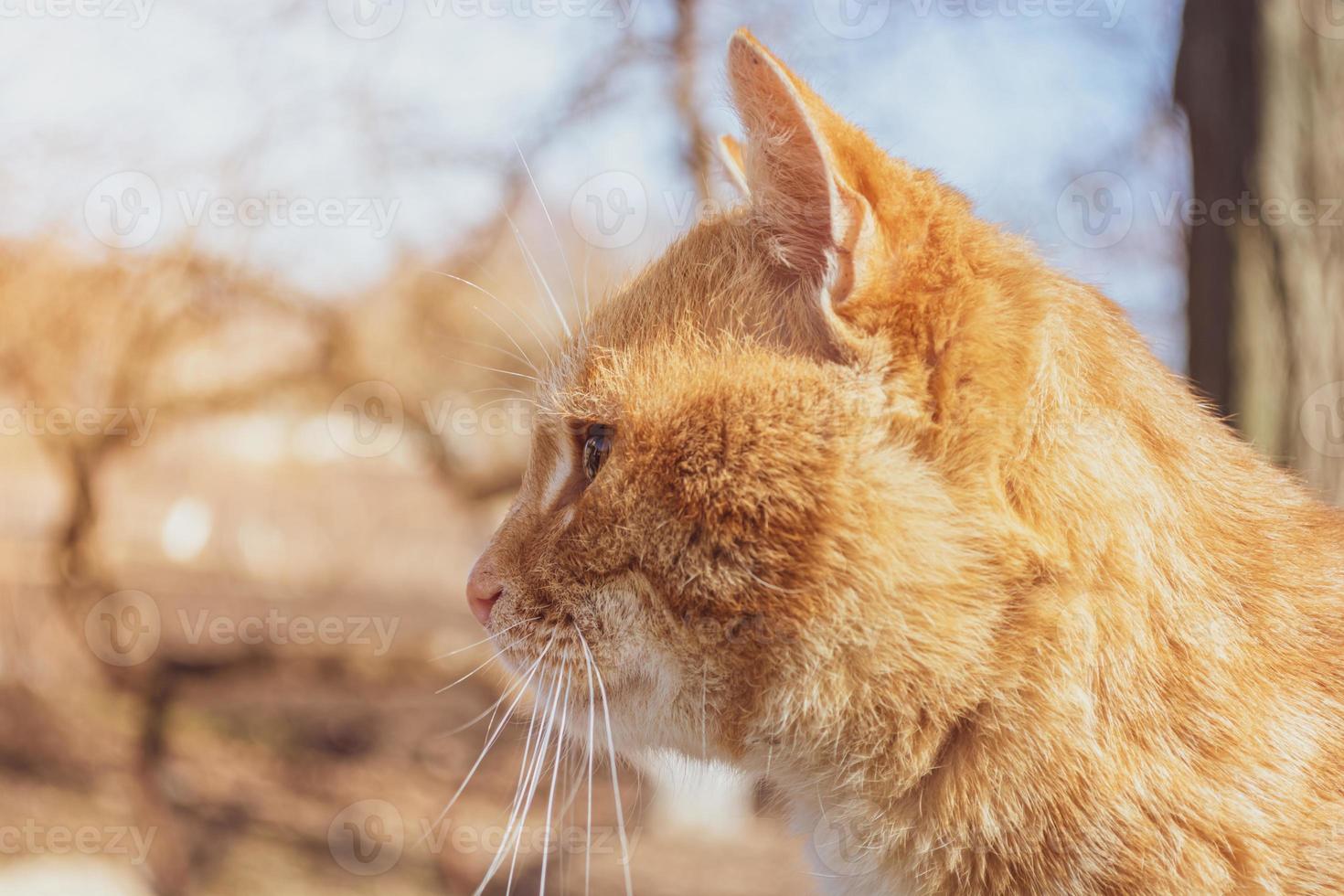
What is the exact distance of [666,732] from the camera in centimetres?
145

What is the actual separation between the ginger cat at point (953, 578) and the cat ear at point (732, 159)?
1.58 feet

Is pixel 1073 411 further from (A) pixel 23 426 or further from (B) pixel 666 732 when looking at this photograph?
(A) pixel 23 426

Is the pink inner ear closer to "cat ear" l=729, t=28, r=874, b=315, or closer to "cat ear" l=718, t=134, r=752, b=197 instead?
"cat ear" l=729, t=28, r=874, b=315

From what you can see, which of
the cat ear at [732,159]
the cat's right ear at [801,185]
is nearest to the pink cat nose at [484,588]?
Result: the cat's right ear at [801,185]

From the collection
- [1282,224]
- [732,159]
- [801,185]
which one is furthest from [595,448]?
[1282,224]

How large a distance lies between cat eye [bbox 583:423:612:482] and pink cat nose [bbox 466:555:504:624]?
247 mm

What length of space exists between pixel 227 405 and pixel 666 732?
4150 millimetres

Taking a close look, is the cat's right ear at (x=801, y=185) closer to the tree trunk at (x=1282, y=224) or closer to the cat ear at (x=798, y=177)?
the cat ear at (x=798, y=177)

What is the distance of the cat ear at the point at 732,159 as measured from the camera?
191 cm

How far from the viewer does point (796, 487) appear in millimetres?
1292

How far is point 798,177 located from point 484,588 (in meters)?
0.86

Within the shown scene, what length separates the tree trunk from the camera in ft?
8.59

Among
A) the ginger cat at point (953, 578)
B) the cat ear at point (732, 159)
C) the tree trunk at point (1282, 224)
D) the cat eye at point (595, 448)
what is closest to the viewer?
the ginger cat at point (953, 578)

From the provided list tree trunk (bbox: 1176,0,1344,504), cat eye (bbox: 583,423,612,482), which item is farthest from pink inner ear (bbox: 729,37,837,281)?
tree trunk (bbox: 1176,0,1344,504)
